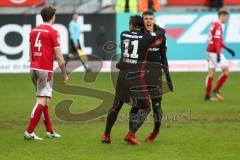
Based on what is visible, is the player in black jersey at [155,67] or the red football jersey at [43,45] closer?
the player in black jersey at [155,67]

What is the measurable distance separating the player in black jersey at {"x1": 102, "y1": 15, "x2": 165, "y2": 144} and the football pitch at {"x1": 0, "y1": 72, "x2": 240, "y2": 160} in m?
0.53

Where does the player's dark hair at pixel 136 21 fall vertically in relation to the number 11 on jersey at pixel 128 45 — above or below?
above

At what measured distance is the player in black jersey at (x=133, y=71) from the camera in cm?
1078

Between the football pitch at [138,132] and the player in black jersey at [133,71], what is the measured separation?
0.53 meters

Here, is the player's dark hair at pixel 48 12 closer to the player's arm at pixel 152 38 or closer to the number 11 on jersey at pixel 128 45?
the number 11 on jersey at pixel 128 45

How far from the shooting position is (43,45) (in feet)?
37.1

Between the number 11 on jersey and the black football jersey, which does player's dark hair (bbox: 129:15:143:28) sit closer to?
the black football jersey

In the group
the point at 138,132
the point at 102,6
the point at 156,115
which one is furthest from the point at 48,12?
the point at 102,6

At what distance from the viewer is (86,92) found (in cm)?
1880

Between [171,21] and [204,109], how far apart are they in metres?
10.3

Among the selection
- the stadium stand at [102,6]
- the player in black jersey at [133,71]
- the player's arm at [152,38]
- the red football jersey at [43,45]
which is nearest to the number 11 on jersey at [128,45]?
the player in black jersey at [133,71]

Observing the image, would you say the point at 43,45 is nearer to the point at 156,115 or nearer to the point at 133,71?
the point at 133,71

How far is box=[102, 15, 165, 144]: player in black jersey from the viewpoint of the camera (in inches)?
424

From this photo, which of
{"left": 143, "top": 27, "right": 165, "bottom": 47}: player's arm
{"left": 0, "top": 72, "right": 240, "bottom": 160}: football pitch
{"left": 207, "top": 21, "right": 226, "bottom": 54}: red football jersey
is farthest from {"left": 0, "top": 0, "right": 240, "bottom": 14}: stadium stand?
{"left": 143, "top": 27, "right": 165, "bottom": 47}: player's arm
